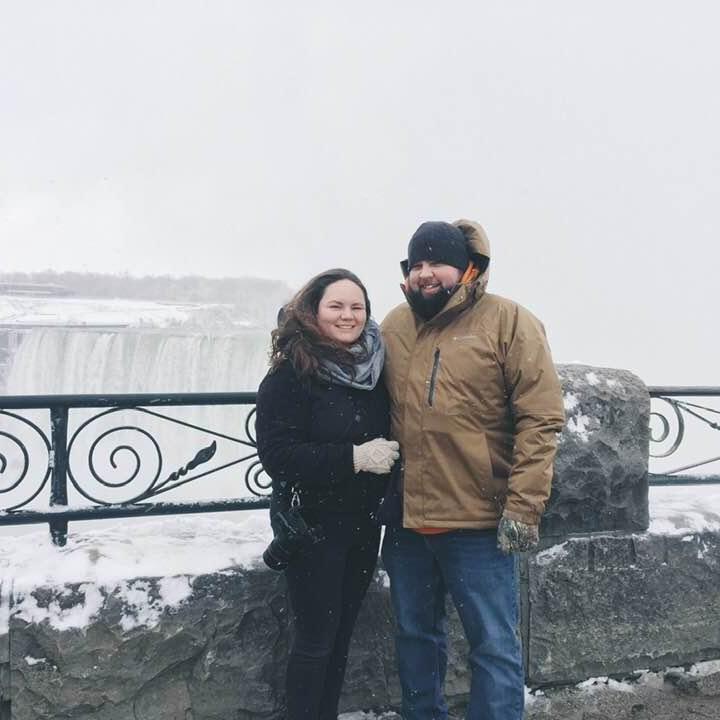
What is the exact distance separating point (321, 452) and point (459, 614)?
2.17 ft

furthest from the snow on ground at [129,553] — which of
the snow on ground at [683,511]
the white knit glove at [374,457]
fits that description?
the snow on ground at [683,511]

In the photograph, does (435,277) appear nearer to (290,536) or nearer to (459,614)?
(290,536)

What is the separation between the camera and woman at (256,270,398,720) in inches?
73.5

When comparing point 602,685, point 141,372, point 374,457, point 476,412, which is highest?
point 476,412

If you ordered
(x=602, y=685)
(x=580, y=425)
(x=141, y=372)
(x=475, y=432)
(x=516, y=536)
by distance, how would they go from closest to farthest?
(x=516, y=536) → (x=475, y=432) → (x=580, y=425) → (x=602, y=685) → (x=141, y=372)

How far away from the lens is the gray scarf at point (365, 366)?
1.91 metres

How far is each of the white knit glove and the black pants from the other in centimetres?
18

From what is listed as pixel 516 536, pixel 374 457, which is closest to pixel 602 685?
pixel 516 536

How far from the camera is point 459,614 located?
78.6 inches

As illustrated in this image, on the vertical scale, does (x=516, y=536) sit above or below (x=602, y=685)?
above

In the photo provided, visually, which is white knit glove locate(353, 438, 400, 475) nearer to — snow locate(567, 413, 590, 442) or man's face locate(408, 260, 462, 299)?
man's face locate(408, 260, 462, 299)

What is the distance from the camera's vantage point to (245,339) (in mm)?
24500

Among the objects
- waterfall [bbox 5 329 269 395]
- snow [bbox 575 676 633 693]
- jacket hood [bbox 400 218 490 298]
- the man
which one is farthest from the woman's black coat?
waterfall [bbox 5 329 269 395]

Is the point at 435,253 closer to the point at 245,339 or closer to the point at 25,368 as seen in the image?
the point at 245,339
